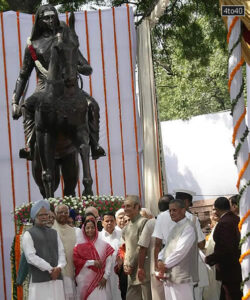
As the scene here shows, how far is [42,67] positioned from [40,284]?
10.8ft

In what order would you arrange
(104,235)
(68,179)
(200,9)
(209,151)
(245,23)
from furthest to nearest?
(209,151) < (200,9) < (68,179) < (104,235) < (245,23)

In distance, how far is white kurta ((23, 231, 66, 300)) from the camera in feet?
31.2

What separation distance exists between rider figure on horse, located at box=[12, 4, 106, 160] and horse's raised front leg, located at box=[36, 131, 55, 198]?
25 centimetres

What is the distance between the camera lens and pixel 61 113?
37.5ft

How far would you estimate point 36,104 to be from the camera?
11516 millimetres

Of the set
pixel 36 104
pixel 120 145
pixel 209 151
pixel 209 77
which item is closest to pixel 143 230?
pixel 36 104

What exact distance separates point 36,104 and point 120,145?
5079mm

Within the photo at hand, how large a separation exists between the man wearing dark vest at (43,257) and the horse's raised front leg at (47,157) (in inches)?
75.1

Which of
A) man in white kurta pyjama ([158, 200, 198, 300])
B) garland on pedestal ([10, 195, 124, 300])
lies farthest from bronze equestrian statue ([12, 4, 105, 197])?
man in white kurta pyjama ([158, 200, 198, 300])

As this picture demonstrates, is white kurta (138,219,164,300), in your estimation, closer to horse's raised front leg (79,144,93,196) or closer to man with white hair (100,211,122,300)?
man with white hair (100,211,122,300)

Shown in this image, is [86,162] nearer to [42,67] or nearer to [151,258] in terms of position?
[42,67]

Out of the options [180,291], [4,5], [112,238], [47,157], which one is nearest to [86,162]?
[47,157]

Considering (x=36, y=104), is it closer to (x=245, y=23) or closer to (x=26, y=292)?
(x=26, y=292)

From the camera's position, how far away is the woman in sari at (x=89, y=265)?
33.2ft
